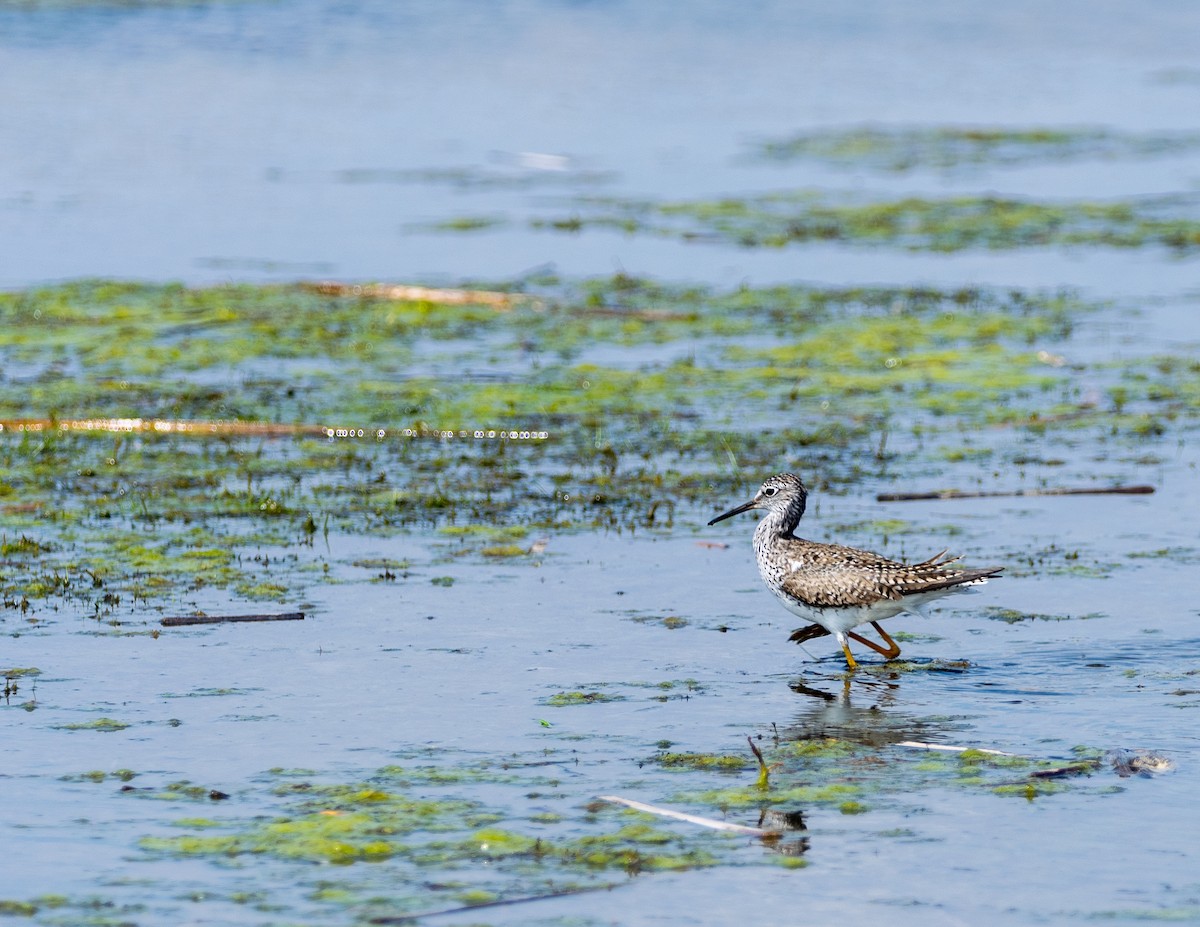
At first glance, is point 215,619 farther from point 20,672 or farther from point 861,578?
point 861,578

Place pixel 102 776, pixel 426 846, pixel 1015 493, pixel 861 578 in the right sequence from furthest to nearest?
pixel 1015 493
pixel 861 578
pixel 102 776
pixel 426 846

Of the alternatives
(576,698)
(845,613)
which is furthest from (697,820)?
(845,613)

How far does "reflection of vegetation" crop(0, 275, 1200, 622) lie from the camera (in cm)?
1420

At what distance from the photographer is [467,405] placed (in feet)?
58.1

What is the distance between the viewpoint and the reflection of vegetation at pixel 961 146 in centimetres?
3369

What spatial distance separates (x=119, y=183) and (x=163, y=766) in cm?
2164

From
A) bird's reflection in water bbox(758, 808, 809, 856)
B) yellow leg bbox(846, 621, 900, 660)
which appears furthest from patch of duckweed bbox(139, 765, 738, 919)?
yellow leg bbox(846, 621, 900, 660)

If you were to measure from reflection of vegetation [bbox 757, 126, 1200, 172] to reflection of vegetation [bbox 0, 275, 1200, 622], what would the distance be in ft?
37.7

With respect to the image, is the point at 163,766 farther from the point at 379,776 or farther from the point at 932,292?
the point at 932,292

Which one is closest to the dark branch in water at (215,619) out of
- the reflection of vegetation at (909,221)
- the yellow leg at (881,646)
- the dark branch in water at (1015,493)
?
the yellow leg at (881,646)

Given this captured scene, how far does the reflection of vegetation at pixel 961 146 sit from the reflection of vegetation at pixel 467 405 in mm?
11495

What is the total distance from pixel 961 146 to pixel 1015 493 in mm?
21103

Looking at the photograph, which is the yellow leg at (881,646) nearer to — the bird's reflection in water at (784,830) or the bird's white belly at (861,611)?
the bird's white belly at (861,611)

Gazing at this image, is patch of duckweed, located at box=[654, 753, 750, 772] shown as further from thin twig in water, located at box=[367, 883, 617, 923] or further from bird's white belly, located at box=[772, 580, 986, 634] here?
bird's white belly, located at box=[772, 580, 986, 634]
